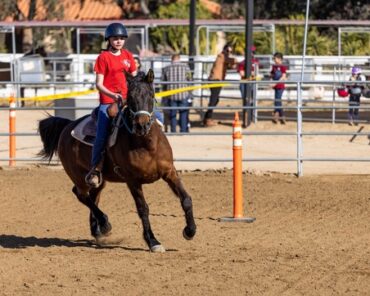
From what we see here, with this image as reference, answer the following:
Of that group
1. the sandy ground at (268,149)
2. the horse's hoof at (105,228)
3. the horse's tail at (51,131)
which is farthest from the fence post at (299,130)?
the horse's hoof at (105,228)

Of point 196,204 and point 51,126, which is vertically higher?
point 51,126

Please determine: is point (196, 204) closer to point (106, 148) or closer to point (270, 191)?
point (270, 191)

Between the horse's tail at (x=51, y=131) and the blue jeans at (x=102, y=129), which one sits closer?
the blue jeans at (x=102, y=129)

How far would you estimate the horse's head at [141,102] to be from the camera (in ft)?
29.7

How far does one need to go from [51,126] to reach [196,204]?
103 inches

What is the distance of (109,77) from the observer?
32.4ft

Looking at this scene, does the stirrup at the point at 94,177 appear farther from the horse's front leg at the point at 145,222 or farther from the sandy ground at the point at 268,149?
the sandy ground at the point at 268,149

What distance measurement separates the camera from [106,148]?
32.7 feet

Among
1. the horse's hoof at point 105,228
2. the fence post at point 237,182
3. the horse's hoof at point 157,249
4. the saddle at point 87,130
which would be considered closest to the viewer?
the horse's hoof at point 157,249

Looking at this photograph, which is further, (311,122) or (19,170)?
(311,122)

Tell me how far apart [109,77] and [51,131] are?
1705 millimetres

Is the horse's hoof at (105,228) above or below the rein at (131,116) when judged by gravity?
below

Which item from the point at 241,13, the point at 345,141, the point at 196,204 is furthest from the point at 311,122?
the point at 241,13

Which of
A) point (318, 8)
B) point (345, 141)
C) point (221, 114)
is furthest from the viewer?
point (318, 8)
